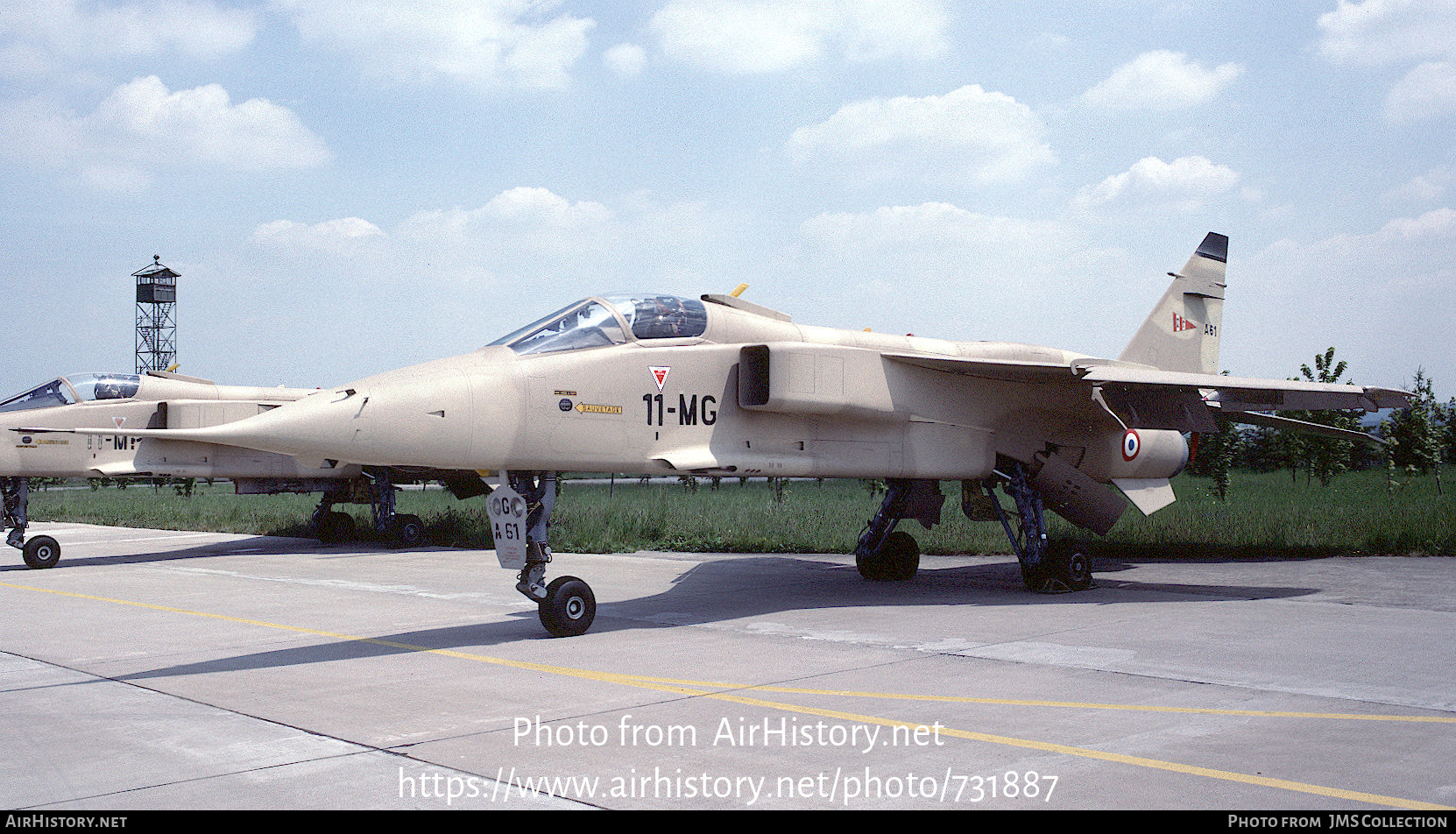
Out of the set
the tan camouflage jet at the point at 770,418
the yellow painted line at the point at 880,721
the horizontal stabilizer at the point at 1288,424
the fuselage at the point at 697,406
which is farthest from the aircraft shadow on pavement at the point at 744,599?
the horizontal stabilizer at the point at 1288,424

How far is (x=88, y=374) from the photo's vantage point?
1702cm

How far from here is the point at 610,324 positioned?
8.99m

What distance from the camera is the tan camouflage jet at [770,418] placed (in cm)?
787

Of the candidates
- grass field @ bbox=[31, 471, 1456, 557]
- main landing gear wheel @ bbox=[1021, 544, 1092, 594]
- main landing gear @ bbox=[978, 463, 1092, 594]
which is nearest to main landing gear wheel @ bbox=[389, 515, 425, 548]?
grass field @ bbox=[31, 471, 1456, 557]

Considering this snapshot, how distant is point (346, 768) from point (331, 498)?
61.4 feet

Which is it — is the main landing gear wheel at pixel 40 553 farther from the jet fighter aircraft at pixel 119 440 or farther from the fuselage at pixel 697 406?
the fuselage at pixel 697 406

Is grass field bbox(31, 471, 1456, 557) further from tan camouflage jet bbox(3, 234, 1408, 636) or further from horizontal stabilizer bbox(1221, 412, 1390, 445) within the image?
tan camouflage jet bbox(3, 234, 1408, 636)

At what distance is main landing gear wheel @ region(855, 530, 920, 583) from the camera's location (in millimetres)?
13039

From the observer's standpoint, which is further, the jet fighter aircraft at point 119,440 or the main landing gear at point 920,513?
the jet fighter aircraft at point 119,440

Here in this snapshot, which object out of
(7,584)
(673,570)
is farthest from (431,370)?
(7,584)

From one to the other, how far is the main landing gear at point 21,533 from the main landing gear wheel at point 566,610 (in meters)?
11.2

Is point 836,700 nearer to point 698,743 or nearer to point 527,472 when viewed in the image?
point 698,743

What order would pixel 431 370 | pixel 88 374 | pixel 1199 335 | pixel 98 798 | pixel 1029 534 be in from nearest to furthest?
1. pixel 98 798
2. pixel 431 370
3. pixel 1029 534
4. pixel 1199 335
5. pixel 88 374

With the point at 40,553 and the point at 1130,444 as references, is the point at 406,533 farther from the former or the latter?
the point at 1130,444
